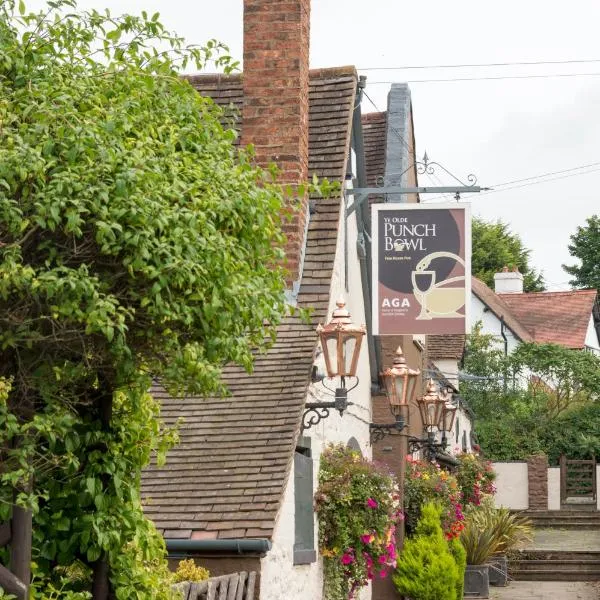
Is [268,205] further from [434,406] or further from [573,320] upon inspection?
[573,320]

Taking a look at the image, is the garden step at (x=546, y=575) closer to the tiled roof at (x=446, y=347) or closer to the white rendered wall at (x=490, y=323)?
the tiled roof at (x=446, y=347)

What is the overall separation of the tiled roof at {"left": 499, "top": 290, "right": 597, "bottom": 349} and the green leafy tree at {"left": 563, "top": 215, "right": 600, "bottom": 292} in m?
7.28

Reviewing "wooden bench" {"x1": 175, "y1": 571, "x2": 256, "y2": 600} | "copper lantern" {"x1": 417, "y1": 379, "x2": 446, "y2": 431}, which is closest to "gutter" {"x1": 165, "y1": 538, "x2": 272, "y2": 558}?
"wooden bench" {"x1": 175, "y1": 571, "x2": 256, "y2": 600}

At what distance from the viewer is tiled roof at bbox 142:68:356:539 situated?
9797mm

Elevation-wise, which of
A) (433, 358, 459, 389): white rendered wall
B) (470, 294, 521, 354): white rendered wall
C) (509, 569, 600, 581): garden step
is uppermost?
(470, 294, 521, 354): white rendered wall

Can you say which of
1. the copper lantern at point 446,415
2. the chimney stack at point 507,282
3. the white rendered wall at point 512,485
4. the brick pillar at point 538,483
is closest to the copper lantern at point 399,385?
the copper lantern at point 446,415

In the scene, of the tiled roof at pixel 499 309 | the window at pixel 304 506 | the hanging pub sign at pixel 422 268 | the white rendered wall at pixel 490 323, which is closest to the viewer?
the window at pixel 304 506

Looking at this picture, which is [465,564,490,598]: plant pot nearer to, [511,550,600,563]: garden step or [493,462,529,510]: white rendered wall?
[511,550,600,563]: garden step

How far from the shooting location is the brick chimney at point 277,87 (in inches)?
502

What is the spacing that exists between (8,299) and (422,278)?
26.0 feet

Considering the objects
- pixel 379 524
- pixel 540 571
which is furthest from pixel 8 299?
pixel 540 571

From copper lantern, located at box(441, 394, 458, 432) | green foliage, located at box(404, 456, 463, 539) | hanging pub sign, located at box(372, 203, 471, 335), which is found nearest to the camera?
hanging pub sign, located at box(372, 203, 471, 335)

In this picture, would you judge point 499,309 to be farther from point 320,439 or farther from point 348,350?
point 348,350

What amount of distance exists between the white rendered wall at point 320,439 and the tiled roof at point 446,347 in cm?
1754
